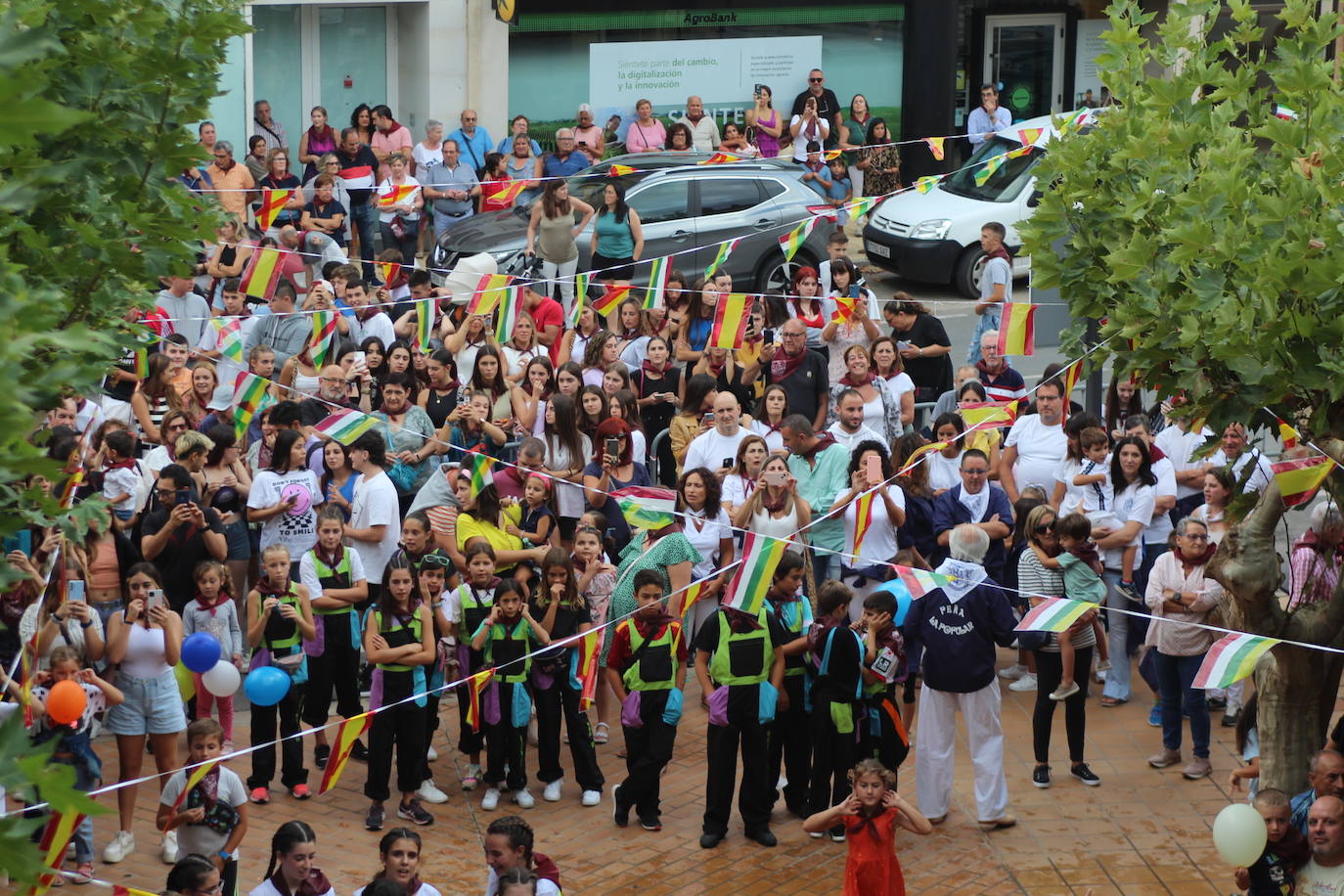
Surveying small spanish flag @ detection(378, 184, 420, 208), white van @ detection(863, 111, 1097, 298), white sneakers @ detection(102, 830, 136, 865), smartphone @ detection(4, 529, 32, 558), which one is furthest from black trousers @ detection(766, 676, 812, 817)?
white van @ detection(863, 111, 1097, 298)

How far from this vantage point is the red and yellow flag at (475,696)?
9086mm

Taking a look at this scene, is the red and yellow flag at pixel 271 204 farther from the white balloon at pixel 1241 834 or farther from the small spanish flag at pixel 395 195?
A: the white balloon at pixel 1241 834

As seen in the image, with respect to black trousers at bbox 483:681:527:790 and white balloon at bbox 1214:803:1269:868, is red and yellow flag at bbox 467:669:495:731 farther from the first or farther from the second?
white balloon at bbox 1214:803:1269:868

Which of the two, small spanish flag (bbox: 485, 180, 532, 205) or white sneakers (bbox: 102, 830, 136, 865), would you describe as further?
small spanish flag (bbox: 485, 180, 532, 205)

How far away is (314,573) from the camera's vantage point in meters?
9.72

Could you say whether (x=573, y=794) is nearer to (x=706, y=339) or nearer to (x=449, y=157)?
(x=706, y=339)

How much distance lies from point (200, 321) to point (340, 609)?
5428 millimetres

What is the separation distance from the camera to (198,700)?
9.80 m

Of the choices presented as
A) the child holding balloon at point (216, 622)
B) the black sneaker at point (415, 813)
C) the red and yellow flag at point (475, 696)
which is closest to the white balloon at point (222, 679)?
the child holding balloon at point (216, 622)

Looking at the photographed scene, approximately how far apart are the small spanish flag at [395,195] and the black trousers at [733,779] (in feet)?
29.0

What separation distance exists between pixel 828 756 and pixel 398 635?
242 cm

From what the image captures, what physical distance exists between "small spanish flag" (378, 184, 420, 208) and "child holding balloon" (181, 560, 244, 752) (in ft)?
24.7

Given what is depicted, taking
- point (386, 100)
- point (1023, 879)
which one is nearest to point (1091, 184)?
point (1023, 879)

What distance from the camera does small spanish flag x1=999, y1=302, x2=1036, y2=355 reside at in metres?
12.0
